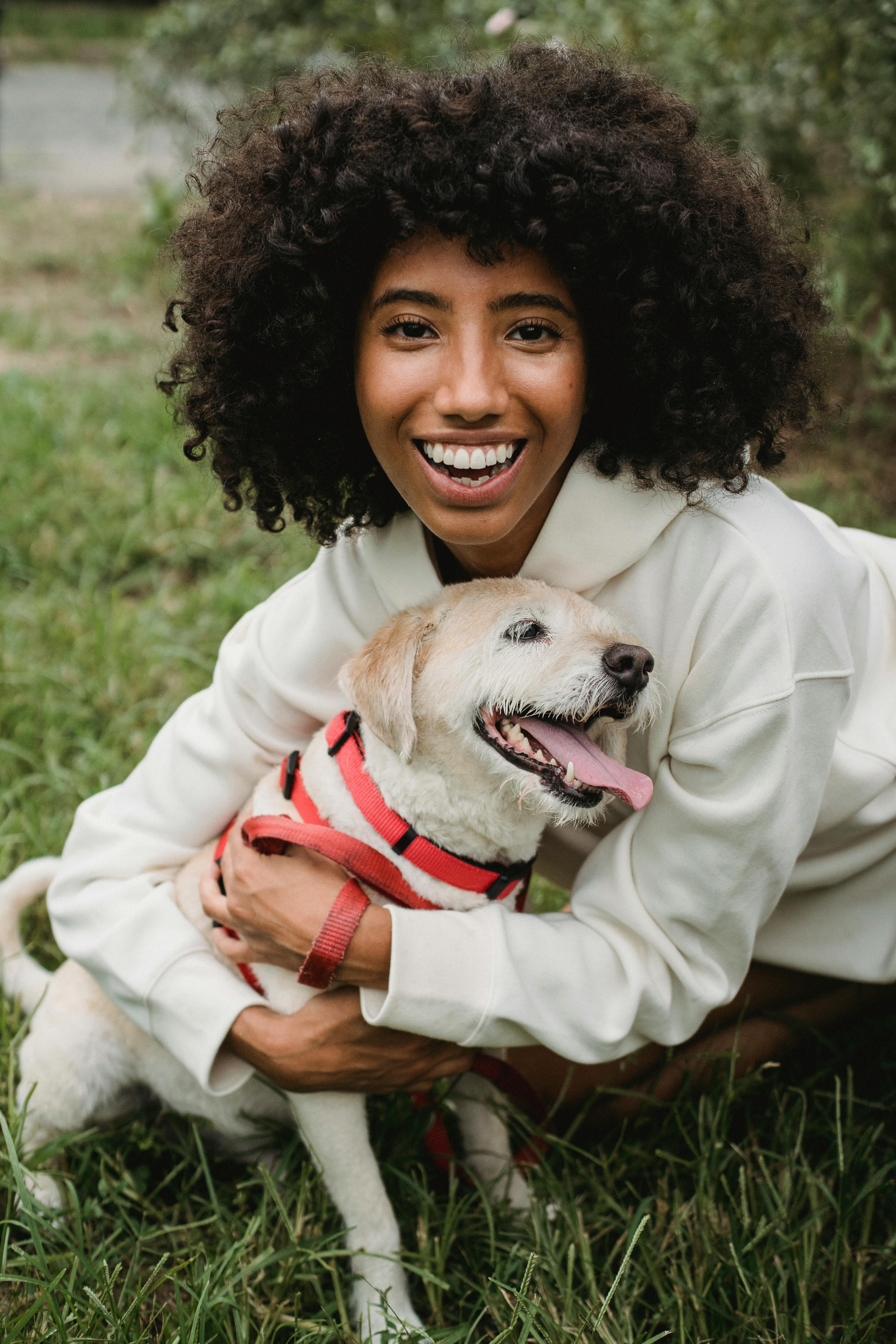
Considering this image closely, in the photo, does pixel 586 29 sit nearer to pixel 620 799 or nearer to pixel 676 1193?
pixel 620 799

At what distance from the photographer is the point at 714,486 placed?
6.95 feet

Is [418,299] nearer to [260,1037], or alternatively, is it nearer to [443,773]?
[443,773]

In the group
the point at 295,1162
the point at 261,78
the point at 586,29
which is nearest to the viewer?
the point at 295,1162

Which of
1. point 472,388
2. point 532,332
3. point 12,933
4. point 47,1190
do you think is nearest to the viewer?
point 472,388

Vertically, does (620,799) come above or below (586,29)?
below

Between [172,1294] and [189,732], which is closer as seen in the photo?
[172,1294]

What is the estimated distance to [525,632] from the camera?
6.66ft

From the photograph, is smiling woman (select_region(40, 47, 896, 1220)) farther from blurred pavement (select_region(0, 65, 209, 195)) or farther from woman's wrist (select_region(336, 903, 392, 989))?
blurred pavement (select_region(0, 65, 209, 195))

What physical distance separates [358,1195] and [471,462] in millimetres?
1396

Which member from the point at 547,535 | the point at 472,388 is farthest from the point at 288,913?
the point at 472,388

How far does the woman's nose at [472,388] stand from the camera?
184cm

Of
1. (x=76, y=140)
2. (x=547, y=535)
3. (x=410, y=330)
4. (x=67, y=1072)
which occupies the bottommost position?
(x=67, y=1072)

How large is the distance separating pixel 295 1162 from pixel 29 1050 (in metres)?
0.63

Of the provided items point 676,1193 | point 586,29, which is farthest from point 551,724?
point 586,29
